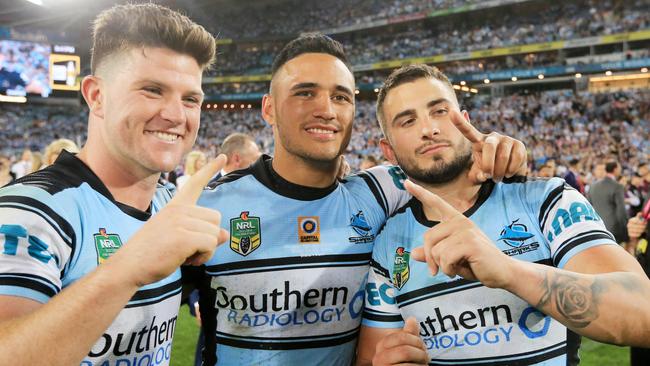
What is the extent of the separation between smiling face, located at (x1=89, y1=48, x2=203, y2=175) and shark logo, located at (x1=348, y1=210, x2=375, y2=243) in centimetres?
83

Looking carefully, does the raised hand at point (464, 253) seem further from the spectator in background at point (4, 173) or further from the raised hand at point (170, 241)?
the spectator in background at point (4, 173)

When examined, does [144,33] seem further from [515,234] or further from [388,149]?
[515,234]

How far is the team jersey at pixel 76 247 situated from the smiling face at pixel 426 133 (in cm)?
112

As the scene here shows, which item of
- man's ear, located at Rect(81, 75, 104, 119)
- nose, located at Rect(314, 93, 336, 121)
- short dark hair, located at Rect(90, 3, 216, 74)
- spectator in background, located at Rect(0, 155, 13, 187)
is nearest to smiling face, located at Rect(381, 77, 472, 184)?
nose, located at Rect(314, 93, 336, 121)

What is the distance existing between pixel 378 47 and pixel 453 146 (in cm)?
3180

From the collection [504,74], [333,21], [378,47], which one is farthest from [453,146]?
[333,21]

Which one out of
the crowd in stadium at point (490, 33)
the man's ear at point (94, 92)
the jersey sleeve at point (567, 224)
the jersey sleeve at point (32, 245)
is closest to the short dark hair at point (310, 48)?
the man's ear at point (94, 92)

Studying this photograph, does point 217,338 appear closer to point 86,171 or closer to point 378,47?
point 86,171

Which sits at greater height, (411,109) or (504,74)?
(504,74)

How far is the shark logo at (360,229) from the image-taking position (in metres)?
2.16

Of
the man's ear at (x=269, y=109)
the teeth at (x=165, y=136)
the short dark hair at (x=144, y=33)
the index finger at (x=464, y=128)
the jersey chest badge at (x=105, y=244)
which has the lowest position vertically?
the jersey chest badge at (x=105, y=244)

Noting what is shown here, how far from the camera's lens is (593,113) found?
69.2 ft

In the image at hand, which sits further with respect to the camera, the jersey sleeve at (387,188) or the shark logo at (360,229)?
the jersey sleeve at (387,188)

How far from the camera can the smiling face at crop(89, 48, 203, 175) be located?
1.71m
